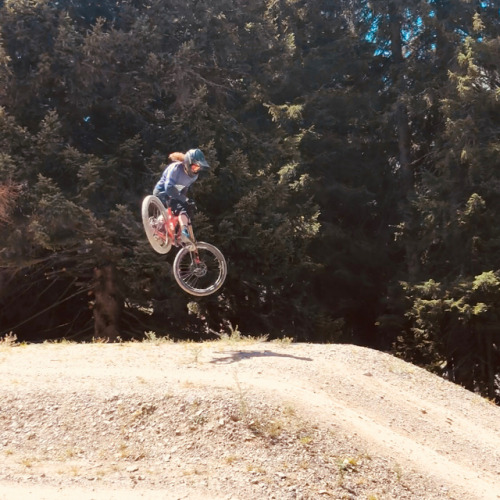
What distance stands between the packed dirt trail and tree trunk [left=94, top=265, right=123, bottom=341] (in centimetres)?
630

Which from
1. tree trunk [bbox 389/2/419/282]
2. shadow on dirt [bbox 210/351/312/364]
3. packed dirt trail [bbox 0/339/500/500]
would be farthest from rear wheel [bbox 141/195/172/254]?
tree trunk [bbox 389/2/419/282]

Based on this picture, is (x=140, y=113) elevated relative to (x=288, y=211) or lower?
elevated

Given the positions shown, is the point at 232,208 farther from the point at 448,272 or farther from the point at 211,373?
the point at 211,373

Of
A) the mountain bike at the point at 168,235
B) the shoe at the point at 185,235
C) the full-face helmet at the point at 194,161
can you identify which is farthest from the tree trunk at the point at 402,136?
the full-face helmet at the point at 194,161

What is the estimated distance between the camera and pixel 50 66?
18859 mm

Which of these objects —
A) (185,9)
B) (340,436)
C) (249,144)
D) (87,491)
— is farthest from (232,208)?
(87,491)

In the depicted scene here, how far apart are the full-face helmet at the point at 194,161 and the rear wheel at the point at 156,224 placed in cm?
77

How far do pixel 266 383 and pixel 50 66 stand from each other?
37.8 feet

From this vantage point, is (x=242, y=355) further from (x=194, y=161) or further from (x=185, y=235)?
(x=194, y=161)

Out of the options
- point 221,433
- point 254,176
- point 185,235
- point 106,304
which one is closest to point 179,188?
point 185,235

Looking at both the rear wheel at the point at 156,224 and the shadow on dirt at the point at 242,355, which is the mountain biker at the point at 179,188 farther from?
the shadow on dirt at the point at 242,355

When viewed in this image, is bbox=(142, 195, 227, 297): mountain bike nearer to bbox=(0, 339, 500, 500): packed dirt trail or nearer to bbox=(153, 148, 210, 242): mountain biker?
bbox=(153, 148, 210, 242): mountain biker

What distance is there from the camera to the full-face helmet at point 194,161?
468 inches

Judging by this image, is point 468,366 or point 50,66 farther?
point 468,366
